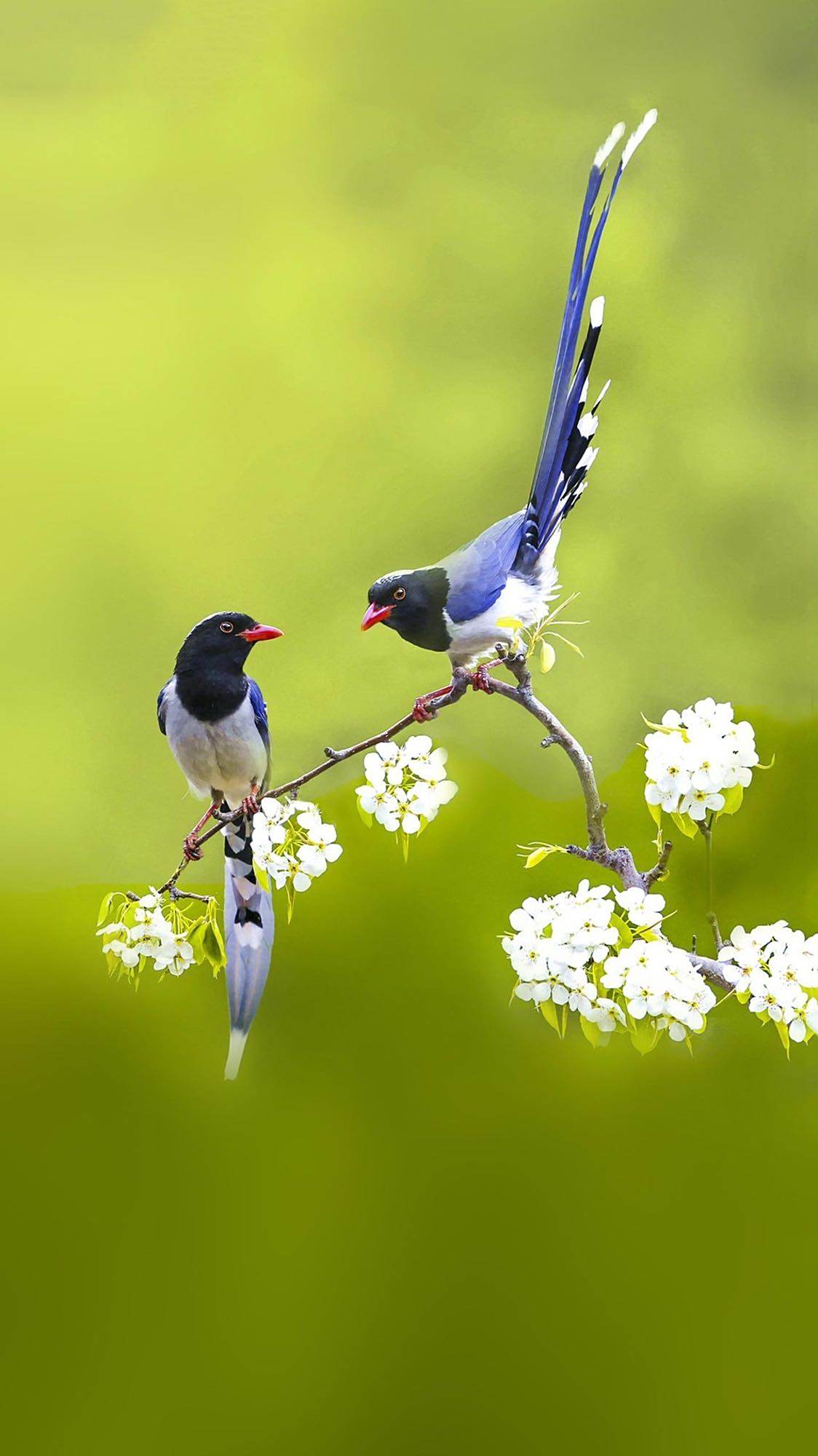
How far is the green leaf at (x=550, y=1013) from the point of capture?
4.45 feet

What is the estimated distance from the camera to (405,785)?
1.38 m

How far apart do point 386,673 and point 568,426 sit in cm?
42

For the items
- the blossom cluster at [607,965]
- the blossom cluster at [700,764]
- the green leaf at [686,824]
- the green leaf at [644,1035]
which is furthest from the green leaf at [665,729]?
the green leaf at [644,1035]

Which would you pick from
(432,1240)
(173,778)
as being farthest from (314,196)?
(432,1240)

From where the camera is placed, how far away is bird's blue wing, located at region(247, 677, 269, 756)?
139 centimetres

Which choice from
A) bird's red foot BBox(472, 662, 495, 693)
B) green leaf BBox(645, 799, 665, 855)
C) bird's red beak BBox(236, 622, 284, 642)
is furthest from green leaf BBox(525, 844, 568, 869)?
bird's red beak BBox(236, 622, 284, 642)

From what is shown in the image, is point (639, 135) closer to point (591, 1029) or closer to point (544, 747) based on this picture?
point (544, 747)

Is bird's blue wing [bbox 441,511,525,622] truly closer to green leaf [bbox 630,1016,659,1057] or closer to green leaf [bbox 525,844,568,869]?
green leaf [bbox 525,844,568,869]

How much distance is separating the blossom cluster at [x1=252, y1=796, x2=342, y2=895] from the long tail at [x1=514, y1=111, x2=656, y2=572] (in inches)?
17.1

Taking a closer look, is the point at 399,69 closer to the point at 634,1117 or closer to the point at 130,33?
the point at 130,33

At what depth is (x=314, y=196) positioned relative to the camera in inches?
58.2

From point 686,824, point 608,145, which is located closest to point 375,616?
point 686,824

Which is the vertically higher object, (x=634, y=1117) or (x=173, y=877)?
(x=173, y=877)

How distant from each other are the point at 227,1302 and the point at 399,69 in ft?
5.76
